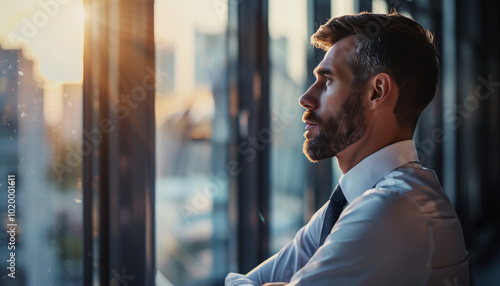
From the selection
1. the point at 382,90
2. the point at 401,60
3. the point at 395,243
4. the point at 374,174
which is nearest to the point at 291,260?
the point at 374,174

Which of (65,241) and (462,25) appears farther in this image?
(462,25)

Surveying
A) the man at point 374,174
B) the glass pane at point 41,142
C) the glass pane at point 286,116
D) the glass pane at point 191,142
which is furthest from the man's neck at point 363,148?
the glass pane at point 286,116

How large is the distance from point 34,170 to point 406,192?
4.21 feet

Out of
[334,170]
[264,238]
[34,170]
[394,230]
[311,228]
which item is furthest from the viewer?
[334,170]

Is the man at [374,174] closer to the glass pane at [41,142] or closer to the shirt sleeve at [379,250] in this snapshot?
the shirt sleeve at [379,250]

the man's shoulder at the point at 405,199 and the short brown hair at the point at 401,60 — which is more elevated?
the short brown hair at the point at 401,60

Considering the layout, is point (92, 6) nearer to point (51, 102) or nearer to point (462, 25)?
point (51, 102)

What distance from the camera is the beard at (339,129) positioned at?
123 centimetres

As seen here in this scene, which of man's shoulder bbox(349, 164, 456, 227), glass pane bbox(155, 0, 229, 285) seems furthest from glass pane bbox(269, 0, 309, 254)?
man's shoulder bbox(349, 164, 456, 227)

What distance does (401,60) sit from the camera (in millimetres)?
1195

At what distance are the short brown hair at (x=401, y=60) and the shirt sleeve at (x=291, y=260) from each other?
414mm

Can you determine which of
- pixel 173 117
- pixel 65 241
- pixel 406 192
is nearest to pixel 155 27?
pixel 173 117

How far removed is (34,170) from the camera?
58.9 inches

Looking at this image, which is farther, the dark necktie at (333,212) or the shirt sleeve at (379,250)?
the dark necktie at (333,212)
